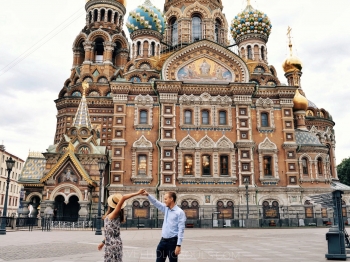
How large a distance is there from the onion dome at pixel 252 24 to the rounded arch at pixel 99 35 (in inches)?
548

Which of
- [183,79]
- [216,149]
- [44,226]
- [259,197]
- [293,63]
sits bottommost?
[44,226]

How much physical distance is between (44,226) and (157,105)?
12743 mm

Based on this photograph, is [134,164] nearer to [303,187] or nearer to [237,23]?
[303,187]

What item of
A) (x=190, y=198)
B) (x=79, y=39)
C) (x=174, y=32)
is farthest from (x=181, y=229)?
(x=79, y=39)

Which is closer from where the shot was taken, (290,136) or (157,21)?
(290,136)

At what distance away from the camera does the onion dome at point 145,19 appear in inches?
1368

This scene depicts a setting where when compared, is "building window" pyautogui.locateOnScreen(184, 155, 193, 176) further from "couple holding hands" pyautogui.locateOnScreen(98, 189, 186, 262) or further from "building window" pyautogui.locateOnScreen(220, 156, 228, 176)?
"couple holding hands" pyautogui.locateOnScreen(98, 189, 186, 262)

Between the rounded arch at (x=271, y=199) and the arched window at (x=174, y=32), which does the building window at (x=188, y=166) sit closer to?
the rounded arch at (x=271, y=199)

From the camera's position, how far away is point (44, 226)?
2383 cm

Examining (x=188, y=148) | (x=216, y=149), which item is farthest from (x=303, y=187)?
(x=188, y=148)

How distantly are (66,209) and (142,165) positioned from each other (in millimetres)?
7054

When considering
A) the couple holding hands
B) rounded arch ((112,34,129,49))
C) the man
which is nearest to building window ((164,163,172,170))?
rounded arch ((112,34,129,49))

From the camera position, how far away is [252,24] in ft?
117

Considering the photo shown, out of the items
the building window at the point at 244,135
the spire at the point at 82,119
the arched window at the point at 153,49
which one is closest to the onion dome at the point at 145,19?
the arched window at the point at 153,49
